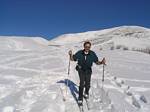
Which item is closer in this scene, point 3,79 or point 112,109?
point 112,109

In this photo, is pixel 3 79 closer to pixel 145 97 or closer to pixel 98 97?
pixel 98 97

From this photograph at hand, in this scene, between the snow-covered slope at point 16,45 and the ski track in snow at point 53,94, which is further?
the snow-covered slope at point 16,45

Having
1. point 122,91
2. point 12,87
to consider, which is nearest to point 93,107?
point 122,91

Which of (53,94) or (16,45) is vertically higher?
(16,45)

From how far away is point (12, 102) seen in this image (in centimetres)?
972

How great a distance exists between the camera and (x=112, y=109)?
29.5ft

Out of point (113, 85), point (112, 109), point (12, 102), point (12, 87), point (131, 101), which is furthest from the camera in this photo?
point (113, 85)

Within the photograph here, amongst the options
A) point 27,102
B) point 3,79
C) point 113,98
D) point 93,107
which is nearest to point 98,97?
point 113,98

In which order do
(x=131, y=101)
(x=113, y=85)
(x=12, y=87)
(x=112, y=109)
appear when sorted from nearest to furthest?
(x=112, y=109) < (x=131, y=101) < (x=12, y=87) < (x=113, y=85)

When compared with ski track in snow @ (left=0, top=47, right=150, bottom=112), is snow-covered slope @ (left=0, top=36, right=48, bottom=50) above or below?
above

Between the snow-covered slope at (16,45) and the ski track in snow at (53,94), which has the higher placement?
the snow-covered slope at (16,45)

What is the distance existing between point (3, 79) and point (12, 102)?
407cm

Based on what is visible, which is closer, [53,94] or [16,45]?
[53,94]

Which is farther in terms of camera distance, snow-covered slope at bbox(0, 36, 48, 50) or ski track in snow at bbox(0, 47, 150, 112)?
snow-covered slope at bbox(0, 36, 48, 50)
